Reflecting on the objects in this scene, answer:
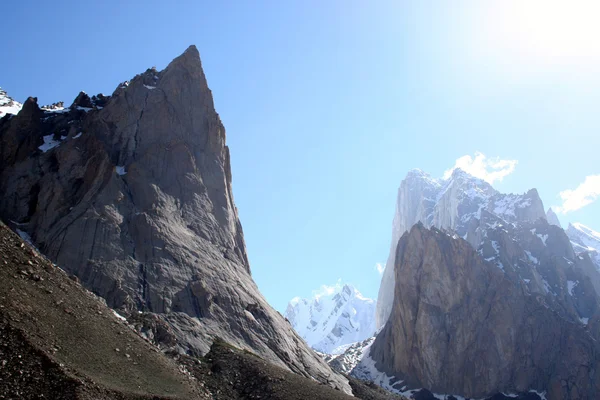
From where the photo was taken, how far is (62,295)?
44.8 m

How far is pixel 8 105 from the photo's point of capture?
133500mm

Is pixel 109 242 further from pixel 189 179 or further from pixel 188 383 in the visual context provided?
pixel 188 383

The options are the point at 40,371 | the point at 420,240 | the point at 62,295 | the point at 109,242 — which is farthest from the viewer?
the point at 420,240

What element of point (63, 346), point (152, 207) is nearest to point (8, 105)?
point (152, 207)

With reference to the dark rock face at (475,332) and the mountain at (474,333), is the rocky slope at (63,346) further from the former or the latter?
the dark rock face at (475,332)

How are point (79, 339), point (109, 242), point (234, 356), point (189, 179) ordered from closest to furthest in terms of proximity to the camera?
1. point (79, 339)
2. point (234, 356)
3. point (109, 242)
4. point (189, 179)

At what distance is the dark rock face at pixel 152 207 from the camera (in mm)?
67000

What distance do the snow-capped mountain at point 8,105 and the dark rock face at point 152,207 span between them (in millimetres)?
34004

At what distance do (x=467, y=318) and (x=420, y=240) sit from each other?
32375mm

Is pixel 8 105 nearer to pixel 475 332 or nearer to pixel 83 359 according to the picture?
pixel 83 359

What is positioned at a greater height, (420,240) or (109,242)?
(420,240)

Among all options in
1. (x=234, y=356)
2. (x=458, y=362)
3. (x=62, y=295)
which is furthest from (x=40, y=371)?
(x=458, y=362)

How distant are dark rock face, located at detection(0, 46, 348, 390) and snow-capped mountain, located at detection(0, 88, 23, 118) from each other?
112ft

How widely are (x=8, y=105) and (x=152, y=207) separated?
79364 mm
